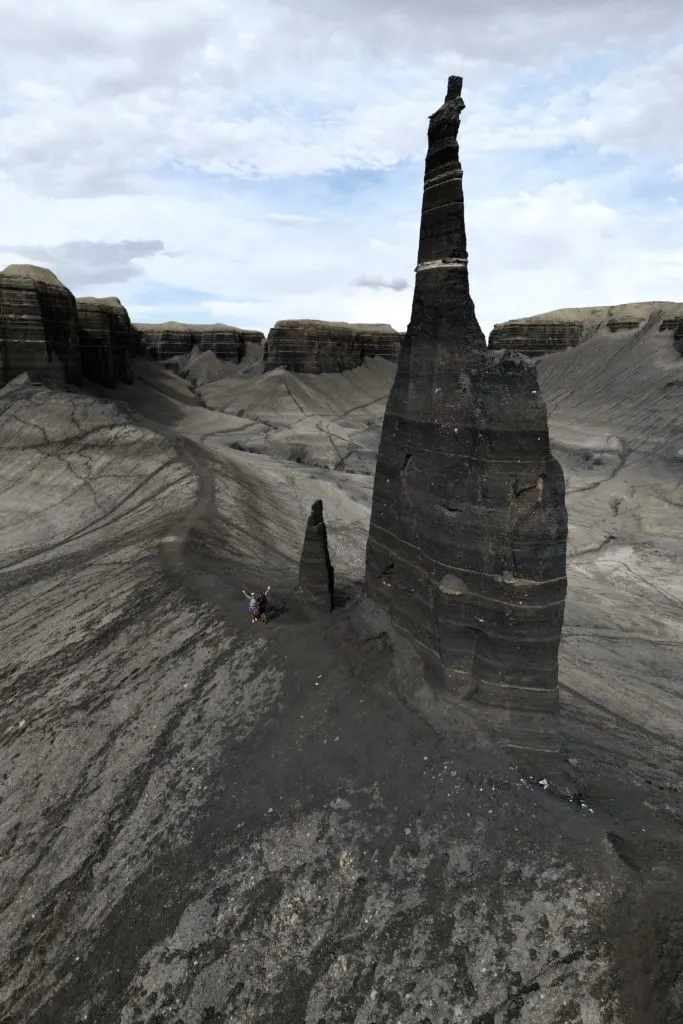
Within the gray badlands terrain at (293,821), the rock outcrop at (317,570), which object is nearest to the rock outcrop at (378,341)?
the gray badlands terrain at (293,821)

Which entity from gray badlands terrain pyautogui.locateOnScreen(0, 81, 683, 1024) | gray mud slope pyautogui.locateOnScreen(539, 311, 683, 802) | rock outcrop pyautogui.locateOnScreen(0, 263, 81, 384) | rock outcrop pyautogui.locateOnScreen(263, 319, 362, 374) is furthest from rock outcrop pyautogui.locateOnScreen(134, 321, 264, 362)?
gray badlands terrain pyautogui.locateOnScreen(0, 81, 683, 1024)

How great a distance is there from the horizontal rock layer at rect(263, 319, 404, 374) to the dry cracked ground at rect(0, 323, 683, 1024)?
60.7m

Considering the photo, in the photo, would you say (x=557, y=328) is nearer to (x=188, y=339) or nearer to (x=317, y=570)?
(x=188, y=339)

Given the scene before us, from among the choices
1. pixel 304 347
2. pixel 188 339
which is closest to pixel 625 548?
pixel 304 347

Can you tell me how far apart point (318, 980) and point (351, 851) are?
4.91ft

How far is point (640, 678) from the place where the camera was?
17406 millimetres

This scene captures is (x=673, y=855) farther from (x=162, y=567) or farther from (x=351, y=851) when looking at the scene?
(x=162, y=567)

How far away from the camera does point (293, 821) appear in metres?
9.17

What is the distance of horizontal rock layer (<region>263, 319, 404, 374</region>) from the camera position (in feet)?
251

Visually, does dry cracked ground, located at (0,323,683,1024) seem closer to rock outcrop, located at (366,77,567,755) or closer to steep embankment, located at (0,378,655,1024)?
steep embankment, located at (0,378,655,1024)

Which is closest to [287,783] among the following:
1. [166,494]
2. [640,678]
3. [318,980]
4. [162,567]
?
[318,980]

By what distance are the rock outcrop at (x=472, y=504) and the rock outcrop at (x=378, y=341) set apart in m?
75.4

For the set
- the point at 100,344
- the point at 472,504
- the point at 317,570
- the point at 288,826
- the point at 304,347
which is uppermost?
the point at 100,344

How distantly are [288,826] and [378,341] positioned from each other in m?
82.4
